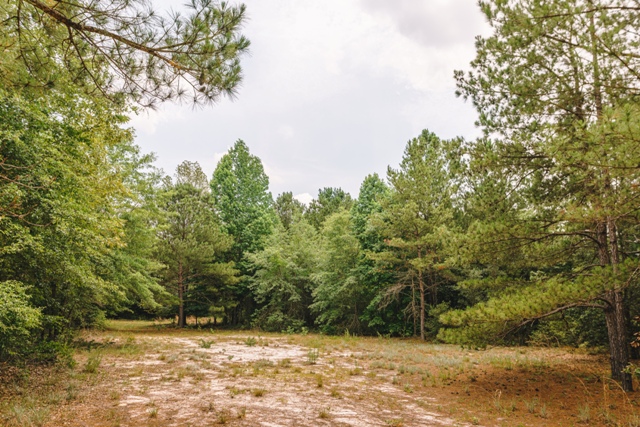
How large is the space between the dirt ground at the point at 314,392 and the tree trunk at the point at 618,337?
0.34 meters

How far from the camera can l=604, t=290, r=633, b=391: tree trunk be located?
6742 mm

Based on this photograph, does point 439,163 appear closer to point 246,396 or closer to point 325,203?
point 246,396

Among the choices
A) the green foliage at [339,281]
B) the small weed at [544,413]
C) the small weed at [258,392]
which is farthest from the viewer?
the green foliage at [339,281]

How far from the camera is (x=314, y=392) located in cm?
669

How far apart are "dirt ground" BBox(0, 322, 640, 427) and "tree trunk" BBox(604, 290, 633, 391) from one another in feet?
1.11

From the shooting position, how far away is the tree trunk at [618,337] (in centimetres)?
674

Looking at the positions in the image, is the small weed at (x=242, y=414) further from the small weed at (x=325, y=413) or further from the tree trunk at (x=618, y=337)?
the tree trunk at (x=618, y=337)

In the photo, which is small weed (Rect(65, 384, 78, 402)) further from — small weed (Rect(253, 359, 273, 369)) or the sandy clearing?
small weed (Rect(253, 359, 273, 369))

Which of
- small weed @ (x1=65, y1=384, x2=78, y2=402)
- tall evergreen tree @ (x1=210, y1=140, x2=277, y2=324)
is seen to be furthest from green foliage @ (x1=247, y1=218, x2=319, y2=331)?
small weed @ (x1=65, y1=384, x2=78, y2=402)

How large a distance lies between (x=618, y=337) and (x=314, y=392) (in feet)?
20.6

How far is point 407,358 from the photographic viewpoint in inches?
428

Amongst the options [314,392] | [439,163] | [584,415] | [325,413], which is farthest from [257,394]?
[439,163]

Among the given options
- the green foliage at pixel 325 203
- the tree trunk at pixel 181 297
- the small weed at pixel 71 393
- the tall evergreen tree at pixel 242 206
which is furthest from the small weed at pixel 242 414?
the green foliage at pixel 325 203

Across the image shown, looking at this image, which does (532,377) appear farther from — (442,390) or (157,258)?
(157,258)
